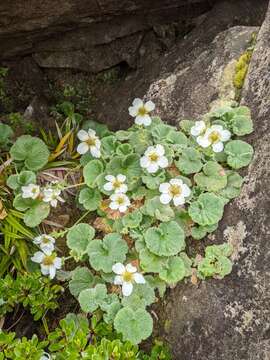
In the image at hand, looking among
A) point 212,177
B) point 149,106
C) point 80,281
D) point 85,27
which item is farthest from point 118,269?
point 85,27

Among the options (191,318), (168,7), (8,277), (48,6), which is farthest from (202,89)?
(8,277)

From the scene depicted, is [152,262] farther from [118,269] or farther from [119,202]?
[119,202]

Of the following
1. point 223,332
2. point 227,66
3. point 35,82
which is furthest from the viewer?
point 35,82

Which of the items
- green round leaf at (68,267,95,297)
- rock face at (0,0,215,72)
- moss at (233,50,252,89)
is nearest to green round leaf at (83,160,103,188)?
green round leaf at (68,267,95,297)

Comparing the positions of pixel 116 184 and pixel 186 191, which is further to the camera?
pixel 116 184

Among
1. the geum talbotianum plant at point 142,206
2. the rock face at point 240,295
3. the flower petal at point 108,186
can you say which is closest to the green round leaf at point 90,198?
the geum talbotianum plant at point 142,206

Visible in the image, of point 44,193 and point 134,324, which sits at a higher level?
point 44,193

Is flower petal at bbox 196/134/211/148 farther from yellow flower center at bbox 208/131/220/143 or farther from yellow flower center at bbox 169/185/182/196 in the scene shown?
yellow flower center at bbox 169/185/182/196

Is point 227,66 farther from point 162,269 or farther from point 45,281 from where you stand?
point 45,281
